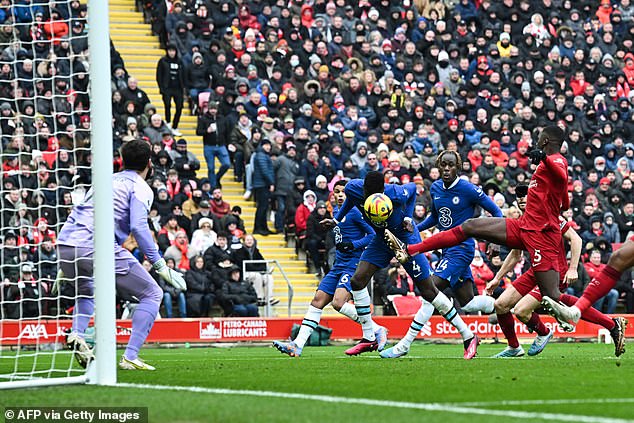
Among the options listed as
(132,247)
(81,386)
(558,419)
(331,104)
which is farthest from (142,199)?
(331,104)

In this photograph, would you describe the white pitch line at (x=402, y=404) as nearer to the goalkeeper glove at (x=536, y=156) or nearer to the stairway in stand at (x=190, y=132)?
the goalkeeper glove at (x=536, y=156)

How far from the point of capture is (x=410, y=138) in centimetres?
2981

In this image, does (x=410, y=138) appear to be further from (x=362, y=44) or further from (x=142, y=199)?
(x=142, y=199)

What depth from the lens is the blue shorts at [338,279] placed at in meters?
16.3

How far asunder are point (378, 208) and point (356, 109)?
52.3 feet

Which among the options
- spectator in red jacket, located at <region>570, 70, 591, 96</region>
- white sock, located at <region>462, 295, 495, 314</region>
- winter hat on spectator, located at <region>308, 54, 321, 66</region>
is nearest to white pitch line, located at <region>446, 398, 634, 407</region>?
white sock, located at <region>462, 295, 495, 314</region>

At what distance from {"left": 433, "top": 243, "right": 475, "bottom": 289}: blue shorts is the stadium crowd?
690 centimetres

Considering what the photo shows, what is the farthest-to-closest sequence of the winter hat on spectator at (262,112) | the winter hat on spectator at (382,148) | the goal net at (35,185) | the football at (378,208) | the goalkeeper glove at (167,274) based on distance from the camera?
the winter hat on spectator at (262,112) → the winter hat on spectator at (382,148) → the goal net at (35,185) → the football at (378,208) → the goalkeeper glove at (167,274)

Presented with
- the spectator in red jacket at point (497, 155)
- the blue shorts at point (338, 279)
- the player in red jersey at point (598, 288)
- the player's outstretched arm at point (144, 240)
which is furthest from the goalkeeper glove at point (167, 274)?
the spectator in red jacket at point (497, 155)

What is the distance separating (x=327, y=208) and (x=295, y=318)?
9.91 feet

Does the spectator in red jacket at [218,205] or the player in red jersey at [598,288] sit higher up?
the player in red jersey at [598,288]

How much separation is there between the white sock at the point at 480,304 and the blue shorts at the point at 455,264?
2.14ft

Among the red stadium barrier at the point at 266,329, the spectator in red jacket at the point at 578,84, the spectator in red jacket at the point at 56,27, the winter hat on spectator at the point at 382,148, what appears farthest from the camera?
the spectator in red jacket at the point at 578,84

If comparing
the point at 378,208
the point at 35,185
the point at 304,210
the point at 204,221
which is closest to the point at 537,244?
the point at 378,208
